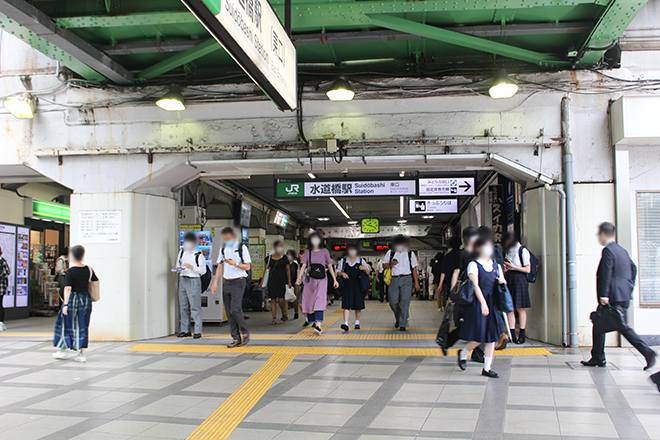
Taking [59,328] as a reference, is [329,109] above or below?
above

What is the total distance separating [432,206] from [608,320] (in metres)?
4.78

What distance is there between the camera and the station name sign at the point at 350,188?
25.7 ft

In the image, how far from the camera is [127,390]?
180 inches

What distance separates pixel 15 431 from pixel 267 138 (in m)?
5.09

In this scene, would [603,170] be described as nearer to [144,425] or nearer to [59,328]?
[144,425]

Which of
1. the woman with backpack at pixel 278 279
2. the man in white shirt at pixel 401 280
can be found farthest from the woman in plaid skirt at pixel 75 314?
the man in white shirt at pixel 401 280

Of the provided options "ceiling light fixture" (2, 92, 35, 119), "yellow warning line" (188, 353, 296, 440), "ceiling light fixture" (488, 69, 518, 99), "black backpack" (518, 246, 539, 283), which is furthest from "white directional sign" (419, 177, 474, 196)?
"ceiling light fixture" (2, 92, 35, 119)

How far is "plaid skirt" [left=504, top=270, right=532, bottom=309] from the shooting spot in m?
6.74

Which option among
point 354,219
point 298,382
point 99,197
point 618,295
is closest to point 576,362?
point 618,295

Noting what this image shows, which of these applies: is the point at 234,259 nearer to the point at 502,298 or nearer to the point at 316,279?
the point at 316,279

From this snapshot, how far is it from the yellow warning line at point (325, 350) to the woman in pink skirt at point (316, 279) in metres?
1.37

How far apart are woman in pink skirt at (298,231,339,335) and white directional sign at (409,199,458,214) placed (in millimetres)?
2246

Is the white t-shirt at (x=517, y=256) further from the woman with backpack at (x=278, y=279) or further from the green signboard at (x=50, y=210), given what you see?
the green signboard at (x=50, y=210)

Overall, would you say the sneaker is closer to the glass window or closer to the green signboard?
the green signboard
